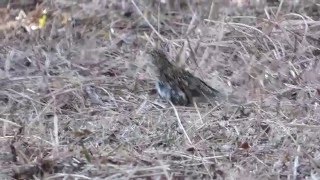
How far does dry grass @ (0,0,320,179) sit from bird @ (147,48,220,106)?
2.7 inches

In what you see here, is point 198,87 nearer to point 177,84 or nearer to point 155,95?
point 177,84

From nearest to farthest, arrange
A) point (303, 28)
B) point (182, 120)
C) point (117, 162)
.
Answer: point (117, 162)
point (182, 120)
point (303, 28)

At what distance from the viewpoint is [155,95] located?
4051 mm

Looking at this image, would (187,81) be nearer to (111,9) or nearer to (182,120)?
(182,120)

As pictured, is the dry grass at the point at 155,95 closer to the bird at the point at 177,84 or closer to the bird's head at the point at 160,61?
the bird at the point at 177,84

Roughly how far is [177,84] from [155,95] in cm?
17

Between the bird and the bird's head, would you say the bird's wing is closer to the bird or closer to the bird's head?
the bird

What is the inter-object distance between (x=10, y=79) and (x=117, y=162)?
133 centimetres

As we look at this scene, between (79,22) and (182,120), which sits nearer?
(182,120)

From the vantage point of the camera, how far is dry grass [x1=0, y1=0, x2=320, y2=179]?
313 centimetres

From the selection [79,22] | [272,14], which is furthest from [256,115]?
[79,22]

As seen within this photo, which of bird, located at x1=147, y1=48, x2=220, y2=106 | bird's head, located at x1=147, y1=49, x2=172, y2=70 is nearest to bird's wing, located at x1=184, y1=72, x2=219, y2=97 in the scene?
bird, located at x1=147, y1=48, x2=220, y2=106

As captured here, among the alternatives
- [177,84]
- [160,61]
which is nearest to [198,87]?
[177,84]

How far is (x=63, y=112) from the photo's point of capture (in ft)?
12.5
